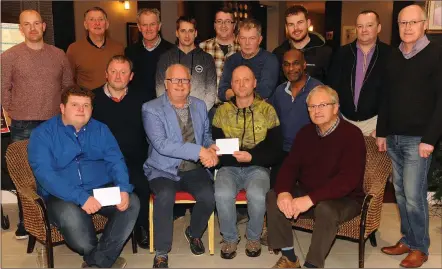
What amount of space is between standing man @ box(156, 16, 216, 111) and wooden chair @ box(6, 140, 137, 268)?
4.37ft

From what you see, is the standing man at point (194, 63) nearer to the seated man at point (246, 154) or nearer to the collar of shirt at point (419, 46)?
the seated man at point (246, 154)

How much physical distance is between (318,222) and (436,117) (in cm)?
105

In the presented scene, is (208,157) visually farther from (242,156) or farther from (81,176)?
(81,176)

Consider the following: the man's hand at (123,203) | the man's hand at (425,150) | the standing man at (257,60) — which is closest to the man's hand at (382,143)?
the man's hand at (425,150)

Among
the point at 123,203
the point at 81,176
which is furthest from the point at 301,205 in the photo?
the point at 81,176

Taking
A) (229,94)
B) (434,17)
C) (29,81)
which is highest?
(434,17)

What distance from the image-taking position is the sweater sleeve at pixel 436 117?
294 cm

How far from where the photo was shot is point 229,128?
3568mm

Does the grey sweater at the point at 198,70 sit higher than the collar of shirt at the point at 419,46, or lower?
lower

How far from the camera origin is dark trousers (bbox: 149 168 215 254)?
10.8 ft

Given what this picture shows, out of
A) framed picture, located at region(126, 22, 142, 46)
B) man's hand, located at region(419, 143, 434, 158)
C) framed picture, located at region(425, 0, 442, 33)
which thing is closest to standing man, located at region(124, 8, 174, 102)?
man's hand, located at region(419, 143, 434, 158)

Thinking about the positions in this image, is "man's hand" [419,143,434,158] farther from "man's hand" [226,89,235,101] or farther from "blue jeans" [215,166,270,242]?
"man's hand" [226,89,235,101]

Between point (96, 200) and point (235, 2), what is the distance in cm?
998

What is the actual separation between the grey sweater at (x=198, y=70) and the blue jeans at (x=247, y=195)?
0.91 metres
